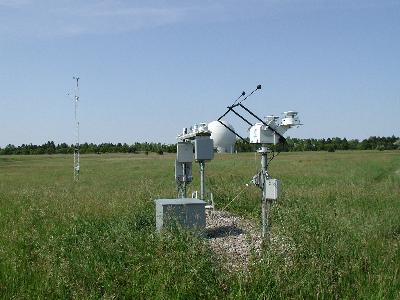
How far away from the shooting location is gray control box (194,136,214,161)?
11.7 m

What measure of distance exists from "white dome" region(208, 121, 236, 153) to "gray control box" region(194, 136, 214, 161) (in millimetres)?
558

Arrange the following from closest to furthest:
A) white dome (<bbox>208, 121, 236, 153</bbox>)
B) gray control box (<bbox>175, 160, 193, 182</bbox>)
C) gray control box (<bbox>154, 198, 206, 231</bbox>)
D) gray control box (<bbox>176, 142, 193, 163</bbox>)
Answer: gray control box (<bbox>154, 198, 206, 231</bbox>) < white dome (<bbox>208, 121, 236, 153</bbox>) < gray control box (<bbox>176, 142, 193, 163</bbox>) < gray control box (<bbox>175, 160, 193, 182</bbox>)

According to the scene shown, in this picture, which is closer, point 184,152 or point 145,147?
point 184,152

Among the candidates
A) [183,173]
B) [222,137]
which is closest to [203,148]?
[222,137]

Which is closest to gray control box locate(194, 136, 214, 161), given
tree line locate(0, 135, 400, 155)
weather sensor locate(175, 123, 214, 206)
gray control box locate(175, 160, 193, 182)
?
weather sensor locate(175, 123, 214, 206)

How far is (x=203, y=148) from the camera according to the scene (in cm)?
1177

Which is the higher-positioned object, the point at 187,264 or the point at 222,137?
the point at 222,137

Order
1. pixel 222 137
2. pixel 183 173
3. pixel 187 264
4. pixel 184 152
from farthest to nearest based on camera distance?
pixel 183 173 → pixel 184 152 → pixel 222 137 → pixel 187 264

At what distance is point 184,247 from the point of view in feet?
24.3

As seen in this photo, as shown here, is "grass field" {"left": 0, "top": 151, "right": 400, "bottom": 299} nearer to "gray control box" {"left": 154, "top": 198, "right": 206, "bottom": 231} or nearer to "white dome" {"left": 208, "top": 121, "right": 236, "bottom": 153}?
"gray control box" {"left": 154, "top": 198, "right": 206, "bottom": 231}

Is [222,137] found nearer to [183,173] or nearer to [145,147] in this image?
[183,173]

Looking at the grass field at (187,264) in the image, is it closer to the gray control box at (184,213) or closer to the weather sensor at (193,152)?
the gray control box at (184,213)

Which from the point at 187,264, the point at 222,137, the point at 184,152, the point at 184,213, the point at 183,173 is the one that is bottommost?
the point at 187,264

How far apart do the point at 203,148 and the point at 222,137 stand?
2.42ft
